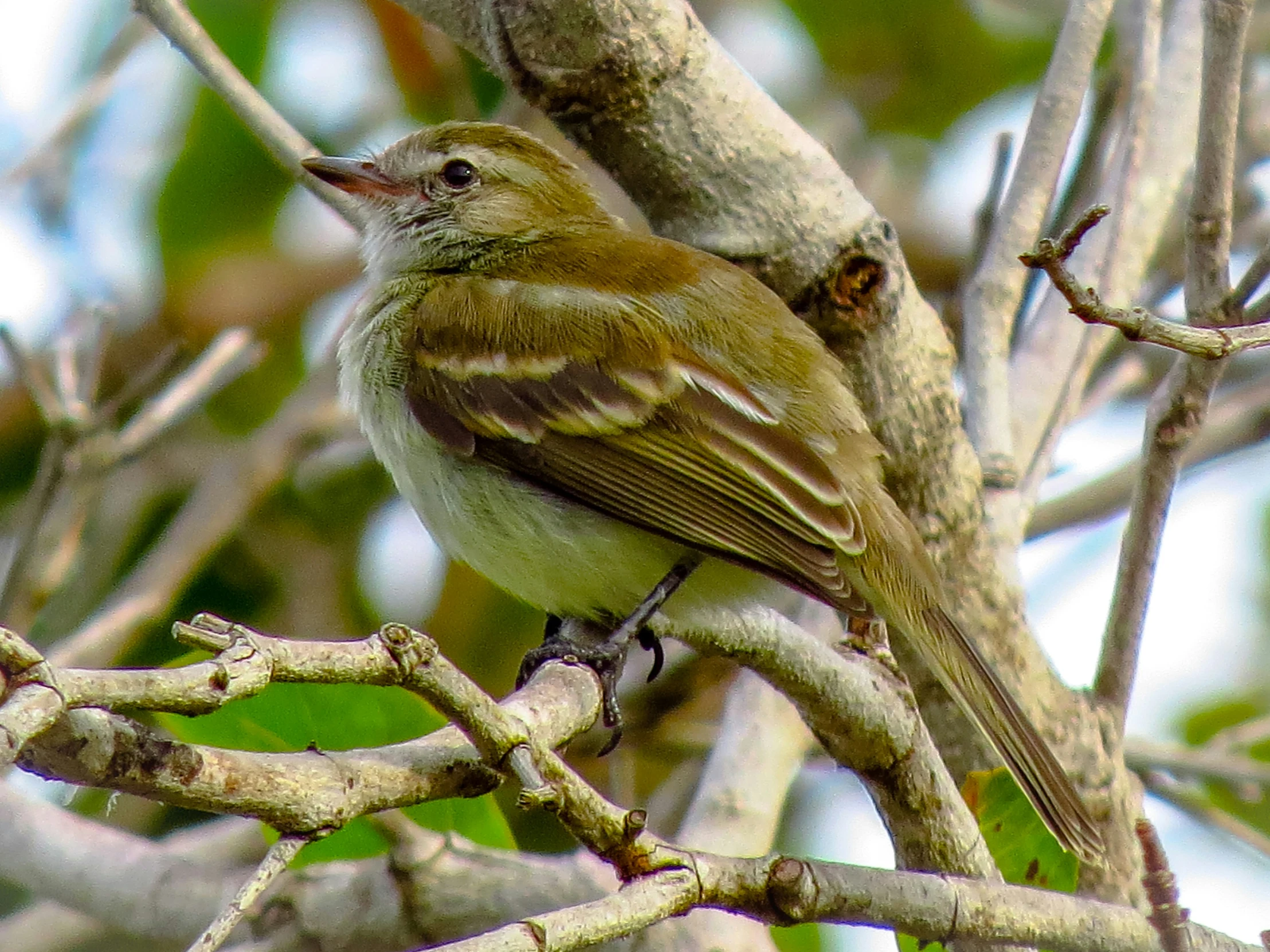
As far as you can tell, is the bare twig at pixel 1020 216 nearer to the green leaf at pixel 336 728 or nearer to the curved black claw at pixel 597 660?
the curved black claw at pixel 597 660

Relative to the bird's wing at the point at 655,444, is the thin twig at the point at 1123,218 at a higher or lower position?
higher

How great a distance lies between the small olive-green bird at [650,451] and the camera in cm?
316

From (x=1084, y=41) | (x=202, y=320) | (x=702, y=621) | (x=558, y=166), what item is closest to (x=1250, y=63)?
(x=1084, y=41)

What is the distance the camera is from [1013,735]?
303 cm

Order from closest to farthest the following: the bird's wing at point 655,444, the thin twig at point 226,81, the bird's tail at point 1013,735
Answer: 1. the bird's tail at point 1013,735
2. the bird's wing at point 655,444
3. the thin twig at point 226,81

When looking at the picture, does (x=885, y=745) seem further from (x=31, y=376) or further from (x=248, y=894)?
(x=31, y=376)

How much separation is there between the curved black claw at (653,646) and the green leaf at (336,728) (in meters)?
0.50

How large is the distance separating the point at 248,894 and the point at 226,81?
89.7 inches

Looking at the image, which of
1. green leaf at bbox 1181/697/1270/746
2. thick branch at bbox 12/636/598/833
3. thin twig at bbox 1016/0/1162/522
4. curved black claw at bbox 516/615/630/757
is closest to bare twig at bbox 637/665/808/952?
curved black claw at bbox 516/615/630/757

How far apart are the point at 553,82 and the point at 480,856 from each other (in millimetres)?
1647

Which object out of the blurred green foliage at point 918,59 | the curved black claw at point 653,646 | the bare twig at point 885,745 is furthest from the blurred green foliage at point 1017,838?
the blurred green foliage at point 918,59

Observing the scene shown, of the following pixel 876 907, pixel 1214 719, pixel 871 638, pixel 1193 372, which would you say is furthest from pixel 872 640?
pixel 1214 719

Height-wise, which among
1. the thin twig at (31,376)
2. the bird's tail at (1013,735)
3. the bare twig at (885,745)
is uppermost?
the thin twig at (31,376)

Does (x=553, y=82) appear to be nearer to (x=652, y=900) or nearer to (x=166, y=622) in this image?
(x=652, y=900)
